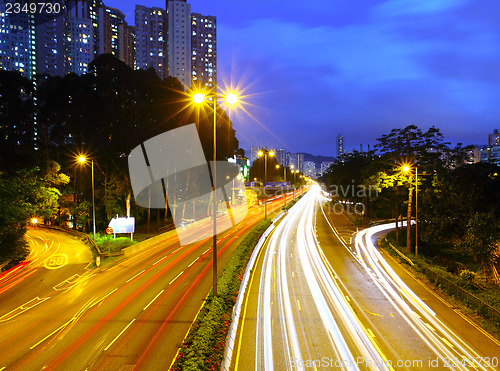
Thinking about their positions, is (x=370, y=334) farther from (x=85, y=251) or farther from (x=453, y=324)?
(x=85, y=251)

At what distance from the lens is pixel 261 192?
112m

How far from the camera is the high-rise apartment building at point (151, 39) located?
154 meters

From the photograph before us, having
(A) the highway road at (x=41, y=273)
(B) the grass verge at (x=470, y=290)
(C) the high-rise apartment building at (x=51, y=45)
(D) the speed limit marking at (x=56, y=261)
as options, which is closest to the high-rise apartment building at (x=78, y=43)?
(C) the high-rise apartment building at (x=51, y=45)

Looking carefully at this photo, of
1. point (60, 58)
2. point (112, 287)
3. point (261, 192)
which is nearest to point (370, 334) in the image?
point (112, 287)

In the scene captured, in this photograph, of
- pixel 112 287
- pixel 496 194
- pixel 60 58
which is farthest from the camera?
pixel 60 58

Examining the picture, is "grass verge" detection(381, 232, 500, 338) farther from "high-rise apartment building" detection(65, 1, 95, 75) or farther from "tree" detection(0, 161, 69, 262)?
"high-rise apartment building" detection(65, 1, 95, 75)

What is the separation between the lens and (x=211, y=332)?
1195cm

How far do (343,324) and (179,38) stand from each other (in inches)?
6010

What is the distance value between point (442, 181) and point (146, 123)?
1341 inches

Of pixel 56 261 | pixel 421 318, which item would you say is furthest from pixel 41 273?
pixel 421 318

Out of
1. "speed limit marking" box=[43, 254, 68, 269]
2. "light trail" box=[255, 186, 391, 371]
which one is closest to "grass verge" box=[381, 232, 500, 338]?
"light trail" box=[255, 186, 391, 371]

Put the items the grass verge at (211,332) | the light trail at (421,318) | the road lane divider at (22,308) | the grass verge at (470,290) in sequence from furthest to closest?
the road lane divider at (22,308) → the grass verge at (470,290) → the light trail at (421,318) → the grass verge at (211,332)

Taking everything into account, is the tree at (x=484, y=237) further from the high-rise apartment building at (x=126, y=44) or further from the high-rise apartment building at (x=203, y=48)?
the high-rise apartment building at (x=126, y=44)

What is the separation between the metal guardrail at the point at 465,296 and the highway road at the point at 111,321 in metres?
13.8
